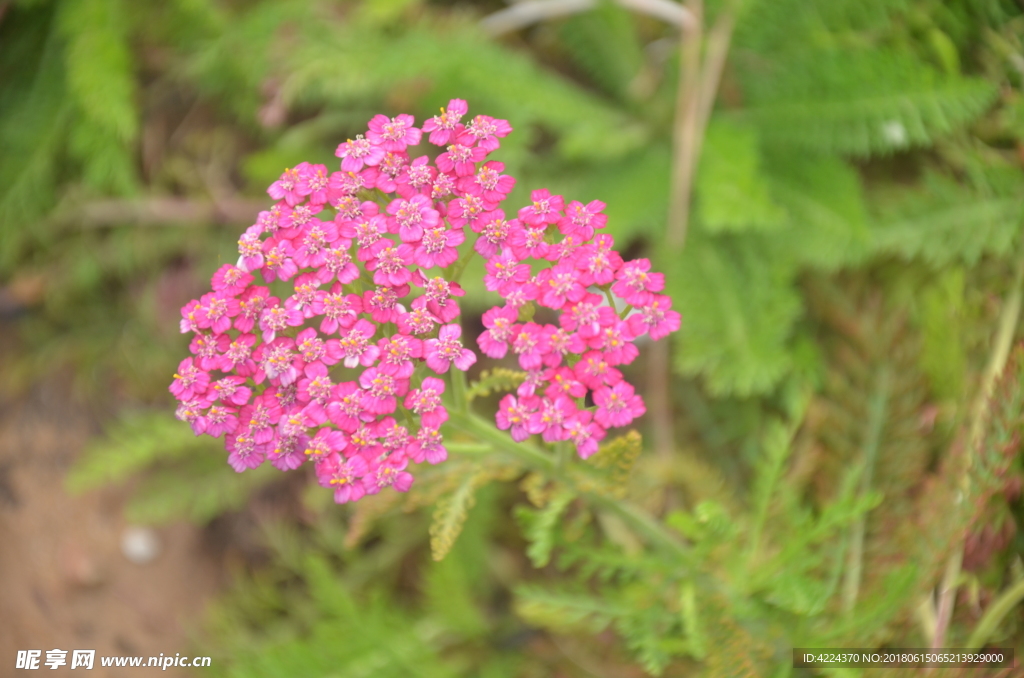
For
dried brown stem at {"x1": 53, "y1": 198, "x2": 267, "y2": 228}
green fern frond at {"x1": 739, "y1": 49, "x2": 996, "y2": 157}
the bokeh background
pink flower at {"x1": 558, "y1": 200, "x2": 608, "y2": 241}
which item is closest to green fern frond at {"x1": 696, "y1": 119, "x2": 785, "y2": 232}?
the bokeh background

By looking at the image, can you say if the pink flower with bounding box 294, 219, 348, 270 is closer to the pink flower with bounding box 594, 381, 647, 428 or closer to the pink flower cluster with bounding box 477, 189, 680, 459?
the pink flower cluster with bounding box 477, 189, 680, 459

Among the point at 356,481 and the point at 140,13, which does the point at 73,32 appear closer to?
the point at 140,13

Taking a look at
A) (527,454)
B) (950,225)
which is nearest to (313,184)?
(527,454)

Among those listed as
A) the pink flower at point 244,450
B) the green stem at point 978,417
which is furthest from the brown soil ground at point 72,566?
the green stem at point 978,417

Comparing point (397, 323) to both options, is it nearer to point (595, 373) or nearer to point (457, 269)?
point (457, 269)

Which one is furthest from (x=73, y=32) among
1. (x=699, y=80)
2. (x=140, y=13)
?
(x=699, y=80)

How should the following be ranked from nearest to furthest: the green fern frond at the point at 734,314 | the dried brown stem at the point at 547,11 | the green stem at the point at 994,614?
the green stem at the point at 994,614, the green fern frond at the point at 734,314, the dried brown stem at the point at 547,11

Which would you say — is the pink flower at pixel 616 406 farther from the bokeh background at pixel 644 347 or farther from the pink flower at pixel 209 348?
the pink flower at pixel 209 348
